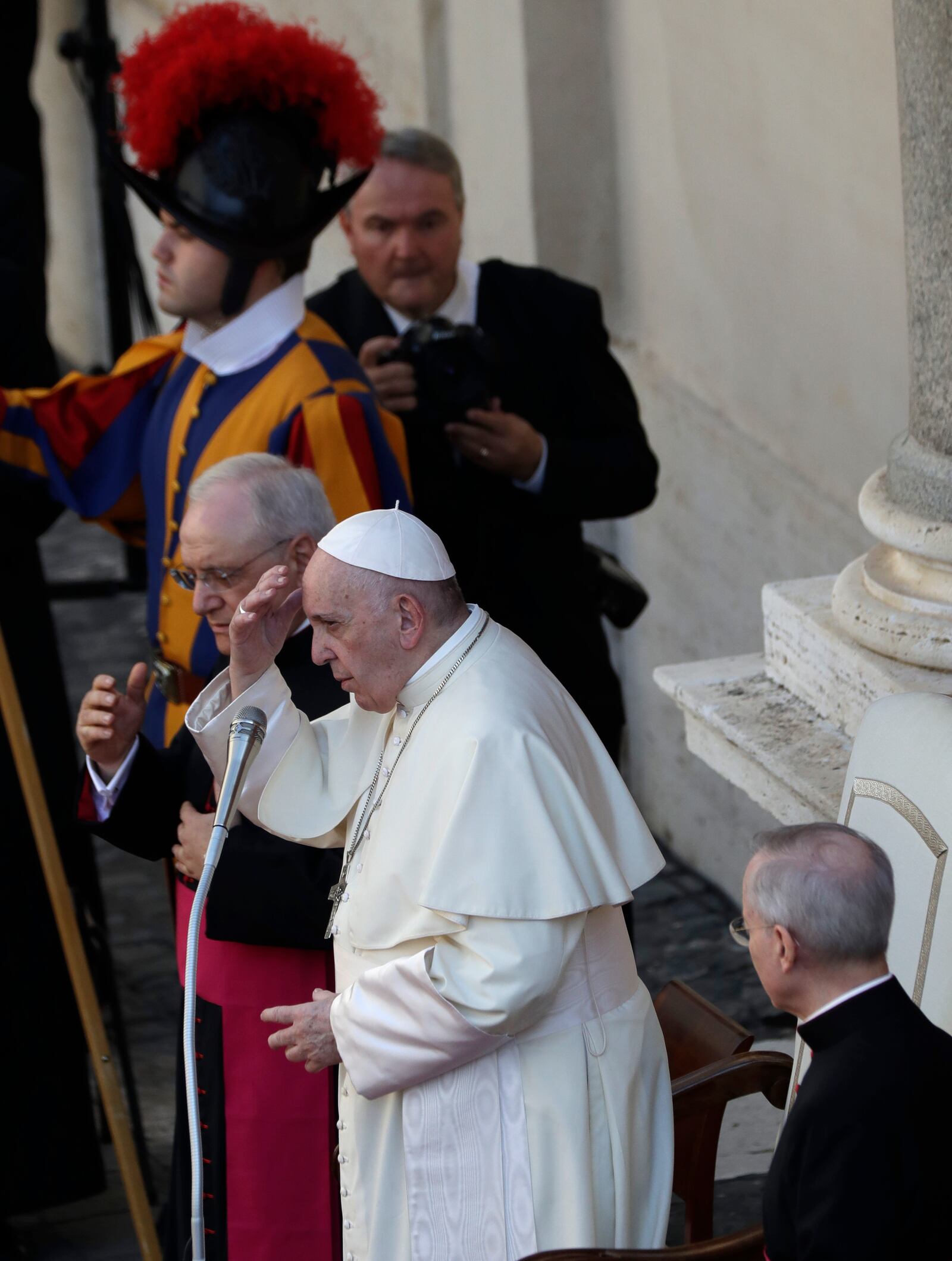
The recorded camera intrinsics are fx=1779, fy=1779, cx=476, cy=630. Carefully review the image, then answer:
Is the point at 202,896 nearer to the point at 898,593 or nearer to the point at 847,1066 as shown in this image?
the point at 847,1066

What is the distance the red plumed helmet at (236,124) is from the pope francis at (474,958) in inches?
51.8

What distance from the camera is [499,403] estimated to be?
400 cm

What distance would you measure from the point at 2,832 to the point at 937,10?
257 centimetres

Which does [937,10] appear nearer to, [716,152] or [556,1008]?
[556,1008]

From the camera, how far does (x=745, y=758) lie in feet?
11.2

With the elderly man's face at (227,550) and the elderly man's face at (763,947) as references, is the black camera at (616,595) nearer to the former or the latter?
the elderly man's face at (227,550)

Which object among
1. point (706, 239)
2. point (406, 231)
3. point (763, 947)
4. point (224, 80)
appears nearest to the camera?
point (763, 947)

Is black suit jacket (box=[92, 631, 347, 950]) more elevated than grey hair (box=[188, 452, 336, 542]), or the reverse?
grey hair (box=[188, 452, 336, 542])

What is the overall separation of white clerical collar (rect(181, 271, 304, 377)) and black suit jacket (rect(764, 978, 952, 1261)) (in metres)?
2.10

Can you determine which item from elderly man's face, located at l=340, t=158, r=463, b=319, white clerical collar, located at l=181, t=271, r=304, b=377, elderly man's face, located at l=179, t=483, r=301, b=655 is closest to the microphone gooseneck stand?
elderly man's face, located at l=179, t=483, r=301, b=655

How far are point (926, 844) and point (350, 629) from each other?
2.89 feet

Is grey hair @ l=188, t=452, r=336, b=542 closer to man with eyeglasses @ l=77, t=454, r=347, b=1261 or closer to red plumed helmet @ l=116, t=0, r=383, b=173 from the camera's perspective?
man with eyeglasses @ l=77, t=454, r=347, b=1261

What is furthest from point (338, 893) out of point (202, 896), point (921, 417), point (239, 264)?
point (239, 264)

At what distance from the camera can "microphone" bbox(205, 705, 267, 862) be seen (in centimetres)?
214
